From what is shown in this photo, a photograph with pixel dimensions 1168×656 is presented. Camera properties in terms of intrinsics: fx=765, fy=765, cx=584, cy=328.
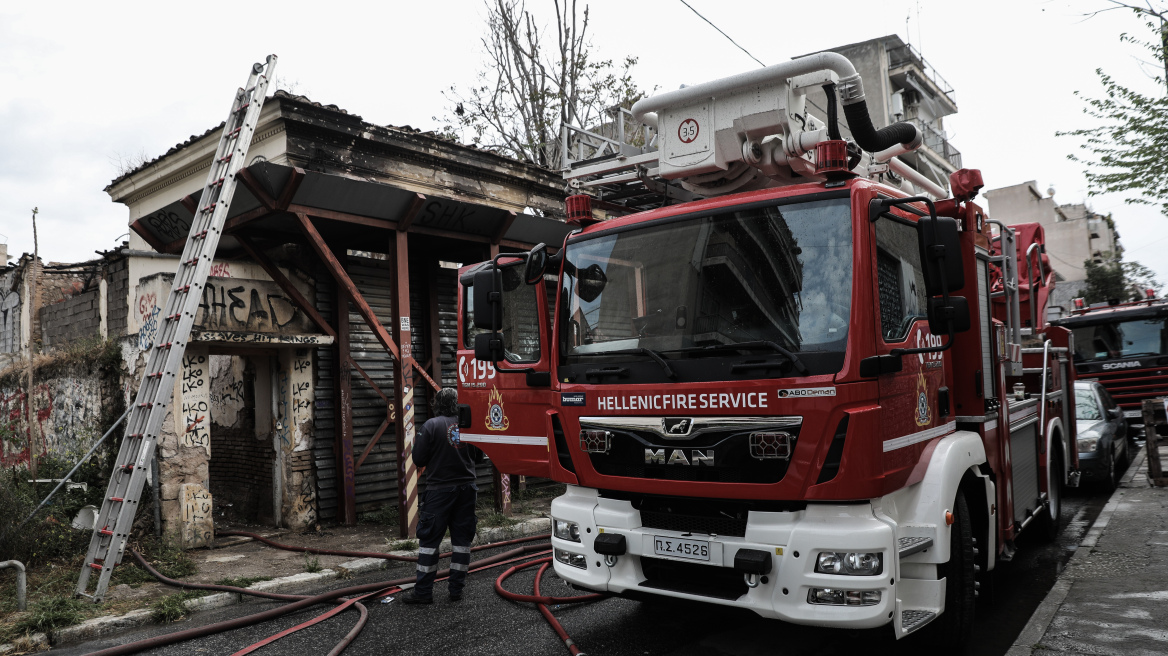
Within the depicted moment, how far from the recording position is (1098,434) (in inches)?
385

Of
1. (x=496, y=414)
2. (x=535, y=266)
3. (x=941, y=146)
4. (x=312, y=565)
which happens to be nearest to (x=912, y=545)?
(x=535, y=266)

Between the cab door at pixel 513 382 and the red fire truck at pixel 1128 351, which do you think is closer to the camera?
the cab door at pixel 513 382

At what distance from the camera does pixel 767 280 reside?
413 centimetres

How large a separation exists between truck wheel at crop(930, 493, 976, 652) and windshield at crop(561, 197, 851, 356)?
1521mm

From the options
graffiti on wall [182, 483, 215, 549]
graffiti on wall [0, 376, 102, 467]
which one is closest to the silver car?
graffiti on wall [182, 483, 215, 549]

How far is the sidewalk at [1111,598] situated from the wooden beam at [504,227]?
6.95 m

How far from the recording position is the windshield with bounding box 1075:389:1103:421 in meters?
10.4

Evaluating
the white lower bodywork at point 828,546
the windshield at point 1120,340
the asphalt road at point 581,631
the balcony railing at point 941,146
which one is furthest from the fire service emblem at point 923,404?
the balcony railing at point 941,146

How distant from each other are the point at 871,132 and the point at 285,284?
22.3 feet

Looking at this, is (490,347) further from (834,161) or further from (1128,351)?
(1128,351)

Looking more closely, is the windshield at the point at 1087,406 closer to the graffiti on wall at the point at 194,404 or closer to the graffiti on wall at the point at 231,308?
the graffiti on wall at the point at 231,308

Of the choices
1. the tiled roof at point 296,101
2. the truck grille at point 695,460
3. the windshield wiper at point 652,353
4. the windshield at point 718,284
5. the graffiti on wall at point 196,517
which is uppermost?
the tiled roof at point 296,101

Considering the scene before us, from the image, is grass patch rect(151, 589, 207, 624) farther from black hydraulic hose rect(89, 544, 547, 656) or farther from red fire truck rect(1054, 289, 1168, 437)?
red fire truck rect(1054, 289, 1168, 437)

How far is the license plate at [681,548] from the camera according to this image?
4.03 meters
